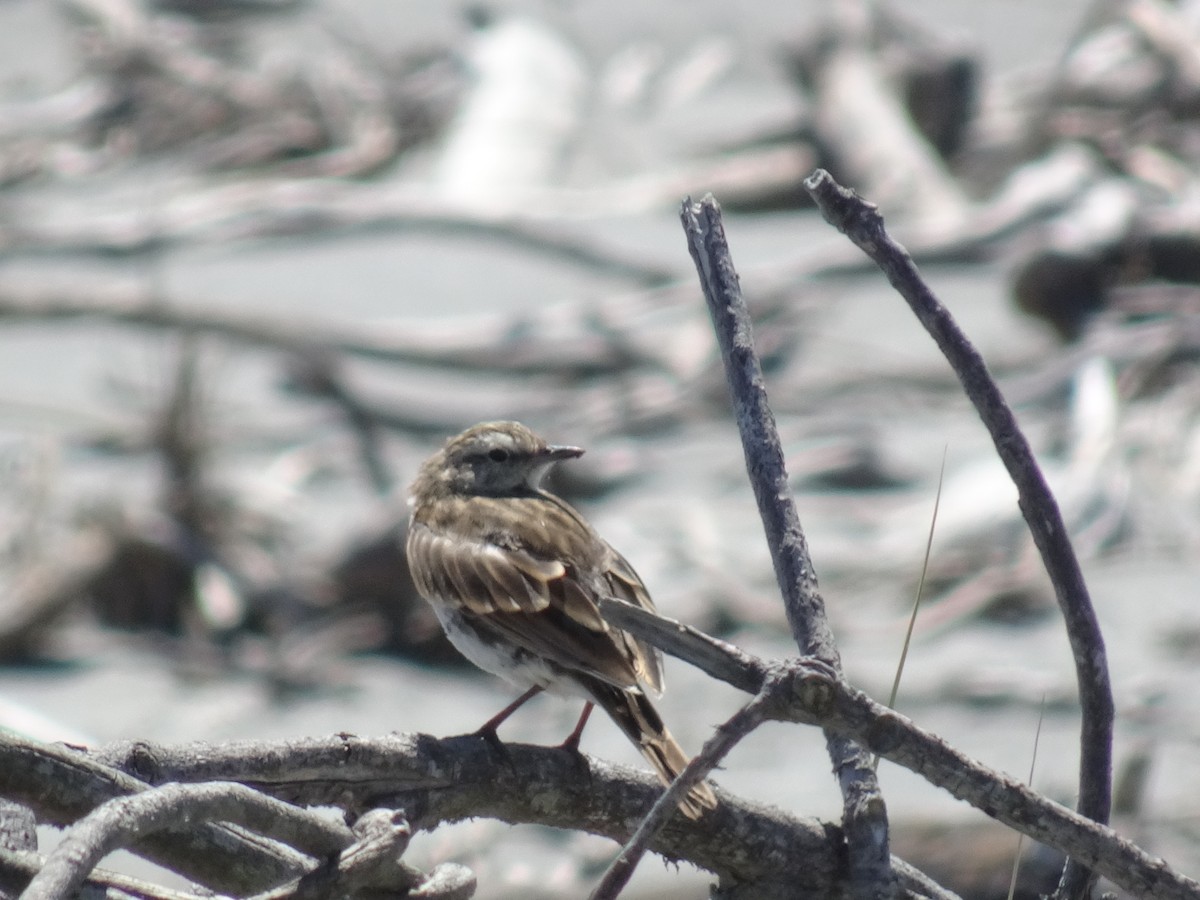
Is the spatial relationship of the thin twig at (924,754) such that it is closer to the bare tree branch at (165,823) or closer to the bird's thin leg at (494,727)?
the bare tree branch at (165,823)

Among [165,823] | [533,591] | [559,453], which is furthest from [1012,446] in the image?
[559,453]

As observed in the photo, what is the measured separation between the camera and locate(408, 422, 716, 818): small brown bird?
3.89m

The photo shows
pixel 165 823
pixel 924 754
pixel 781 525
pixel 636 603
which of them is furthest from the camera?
pixel 636 603

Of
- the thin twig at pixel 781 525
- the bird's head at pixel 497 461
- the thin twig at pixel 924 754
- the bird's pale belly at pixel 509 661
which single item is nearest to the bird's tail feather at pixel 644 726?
the bird's pale belly at pixel 509 661

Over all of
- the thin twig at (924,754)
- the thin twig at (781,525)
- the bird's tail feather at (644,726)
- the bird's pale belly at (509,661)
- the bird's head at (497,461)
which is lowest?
the thin twig at (924,754)

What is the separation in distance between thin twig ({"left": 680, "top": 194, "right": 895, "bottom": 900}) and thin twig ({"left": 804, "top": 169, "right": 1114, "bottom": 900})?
9.4 inches

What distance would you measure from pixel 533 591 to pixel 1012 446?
2564mm

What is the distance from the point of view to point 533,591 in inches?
169

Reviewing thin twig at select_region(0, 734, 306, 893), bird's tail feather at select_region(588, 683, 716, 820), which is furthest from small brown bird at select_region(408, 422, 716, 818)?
thin twig at select_region(0, 734, 306, 893)

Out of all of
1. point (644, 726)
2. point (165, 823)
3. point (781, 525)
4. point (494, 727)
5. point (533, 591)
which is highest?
point (533, 591)

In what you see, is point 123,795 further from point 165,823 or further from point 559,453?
point 559,453

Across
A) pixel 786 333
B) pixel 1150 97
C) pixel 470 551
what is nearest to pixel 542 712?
pixel 470 551

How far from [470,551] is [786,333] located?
23.5 ft

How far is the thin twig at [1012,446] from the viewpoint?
6.00 feet
